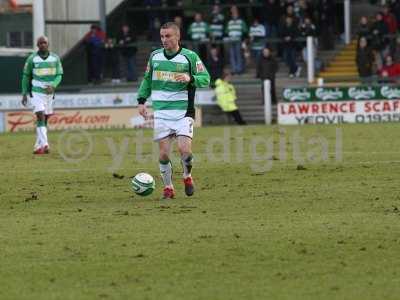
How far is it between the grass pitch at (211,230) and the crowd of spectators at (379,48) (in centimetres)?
1495

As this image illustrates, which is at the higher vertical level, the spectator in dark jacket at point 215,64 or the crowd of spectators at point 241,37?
the crowd of spectators at point 241,37

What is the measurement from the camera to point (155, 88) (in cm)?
1512

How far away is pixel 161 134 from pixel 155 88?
0.59m

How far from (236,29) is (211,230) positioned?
27198 millimetres

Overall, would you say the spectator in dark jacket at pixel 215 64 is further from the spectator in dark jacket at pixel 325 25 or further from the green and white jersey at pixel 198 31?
the spectator in dark jacket at pixel 325 25

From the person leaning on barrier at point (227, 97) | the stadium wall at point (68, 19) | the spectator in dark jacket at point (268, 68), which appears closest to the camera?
the person leaning on barrier at point (227, 97)

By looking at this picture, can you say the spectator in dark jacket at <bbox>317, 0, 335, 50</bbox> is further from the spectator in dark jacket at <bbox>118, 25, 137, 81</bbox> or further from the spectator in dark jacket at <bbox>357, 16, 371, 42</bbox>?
the spectator in dark jacket at <bbox>118, 25, 137, 81</bbox>

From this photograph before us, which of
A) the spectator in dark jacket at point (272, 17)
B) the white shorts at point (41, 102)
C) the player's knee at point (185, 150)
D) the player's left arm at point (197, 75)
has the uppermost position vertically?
the spectator in dark jacket at point (272, 17)

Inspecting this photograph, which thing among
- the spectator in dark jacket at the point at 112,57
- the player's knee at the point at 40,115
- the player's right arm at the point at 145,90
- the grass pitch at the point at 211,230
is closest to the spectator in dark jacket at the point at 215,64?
the spectator in dark jacket at the point at 112,57

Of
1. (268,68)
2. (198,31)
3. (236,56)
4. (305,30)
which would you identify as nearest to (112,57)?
(198,31)

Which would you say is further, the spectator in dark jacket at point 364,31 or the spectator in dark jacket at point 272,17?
the spectator in dark jacket at point 272,17

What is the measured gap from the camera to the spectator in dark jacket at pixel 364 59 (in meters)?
37.0

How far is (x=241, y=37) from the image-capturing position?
3897 cm

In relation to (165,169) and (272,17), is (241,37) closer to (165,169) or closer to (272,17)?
(272,17)
